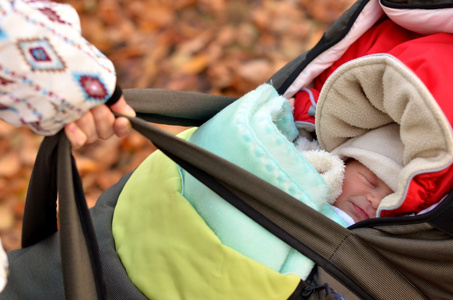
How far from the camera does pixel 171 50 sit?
1999 millimetres

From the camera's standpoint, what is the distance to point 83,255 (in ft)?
2.34

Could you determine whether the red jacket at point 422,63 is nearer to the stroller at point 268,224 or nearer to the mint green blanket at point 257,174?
the stroller at point 268,224

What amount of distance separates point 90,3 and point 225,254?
161 centimetres

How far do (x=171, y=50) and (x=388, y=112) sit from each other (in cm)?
130

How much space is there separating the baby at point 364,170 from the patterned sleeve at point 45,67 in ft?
1.52

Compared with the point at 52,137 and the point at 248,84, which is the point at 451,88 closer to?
A: the point at 52,137

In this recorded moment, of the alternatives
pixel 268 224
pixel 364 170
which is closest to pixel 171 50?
pixel 364 170

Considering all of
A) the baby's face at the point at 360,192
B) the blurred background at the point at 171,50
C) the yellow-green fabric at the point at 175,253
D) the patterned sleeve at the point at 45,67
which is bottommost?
the blurred background at the point at 171,50

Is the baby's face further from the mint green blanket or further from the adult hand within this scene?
the adult hand

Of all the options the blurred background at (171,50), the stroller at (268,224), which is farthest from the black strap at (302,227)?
the blurred background at (171,50)

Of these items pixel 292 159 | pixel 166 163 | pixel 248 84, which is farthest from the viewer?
pixel 248 84

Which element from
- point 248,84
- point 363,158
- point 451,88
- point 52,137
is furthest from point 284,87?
point 248,84

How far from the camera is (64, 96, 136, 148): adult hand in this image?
2.27ft

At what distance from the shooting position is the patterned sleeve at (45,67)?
601 mm
